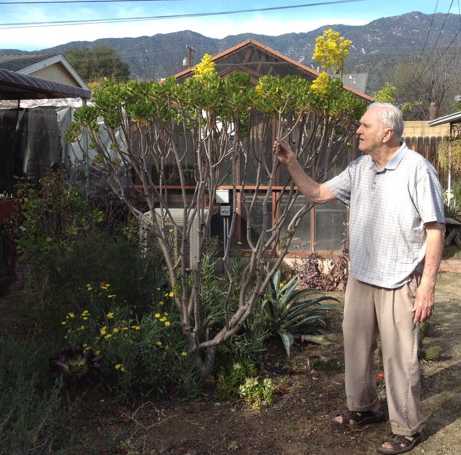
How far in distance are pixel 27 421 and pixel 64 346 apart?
4.78 feet

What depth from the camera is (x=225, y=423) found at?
11.8 feet

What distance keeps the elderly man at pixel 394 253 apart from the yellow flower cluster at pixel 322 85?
1.70 feet

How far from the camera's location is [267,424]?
3.61m

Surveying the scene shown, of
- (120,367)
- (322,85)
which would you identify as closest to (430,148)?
(322,85)

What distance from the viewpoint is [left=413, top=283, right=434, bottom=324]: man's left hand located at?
10.2ft

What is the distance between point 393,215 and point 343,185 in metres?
0.44

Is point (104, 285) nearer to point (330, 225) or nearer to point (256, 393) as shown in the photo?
point (256, 393)

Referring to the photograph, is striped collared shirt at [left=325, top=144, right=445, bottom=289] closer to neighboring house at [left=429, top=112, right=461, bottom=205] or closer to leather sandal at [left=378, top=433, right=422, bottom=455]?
leather sandal at [left=378, top=433, right=422, bottom=455]

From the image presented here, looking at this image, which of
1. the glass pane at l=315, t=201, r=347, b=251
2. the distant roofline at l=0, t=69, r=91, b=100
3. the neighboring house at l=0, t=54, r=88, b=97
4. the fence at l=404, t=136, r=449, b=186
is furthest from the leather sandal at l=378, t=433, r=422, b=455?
the neighboring house at l=0, t=54, r=88, b=97

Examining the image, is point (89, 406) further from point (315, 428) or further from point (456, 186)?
point (456, 186)

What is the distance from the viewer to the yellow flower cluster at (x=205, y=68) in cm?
366

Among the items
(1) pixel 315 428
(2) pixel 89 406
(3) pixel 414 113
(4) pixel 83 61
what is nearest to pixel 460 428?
(1) pixel 315 428

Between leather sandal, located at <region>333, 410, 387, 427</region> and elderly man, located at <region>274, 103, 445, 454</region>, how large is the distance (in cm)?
25

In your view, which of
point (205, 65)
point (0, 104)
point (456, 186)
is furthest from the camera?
point (456, 186)
